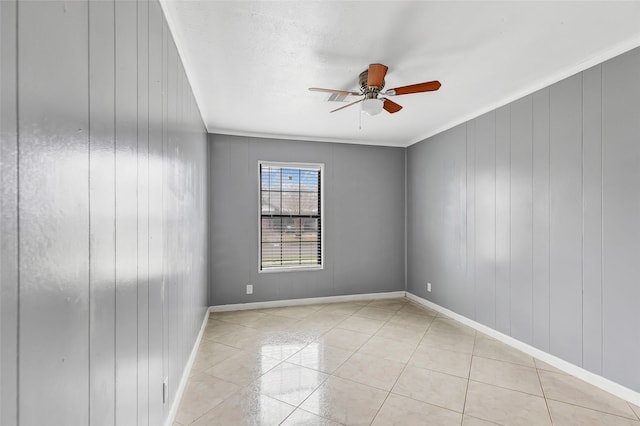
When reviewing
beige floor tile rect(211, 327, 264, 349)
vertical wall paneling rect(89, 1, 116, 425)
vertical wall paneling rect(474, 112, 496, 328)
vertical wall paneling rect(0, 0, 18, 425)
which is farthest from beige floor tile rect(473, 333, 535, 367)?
vertical wall paneling rect(0, 0, 18, 425)

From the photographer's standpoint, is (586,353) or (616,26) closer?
(616,26)

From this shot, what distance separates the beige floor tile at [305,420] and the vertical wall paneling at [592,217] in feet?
7.14

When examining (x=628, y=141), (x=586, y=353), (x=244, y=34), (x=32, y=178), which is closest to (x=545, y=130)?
(x=628, y=141)

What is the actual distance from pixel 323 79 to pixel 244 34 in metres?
0.89

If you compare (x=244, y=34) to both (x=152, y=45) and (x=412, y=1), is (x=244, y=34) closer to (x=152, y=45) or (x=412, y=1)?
(x=152, y=45)

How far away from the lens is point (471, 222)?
395cm

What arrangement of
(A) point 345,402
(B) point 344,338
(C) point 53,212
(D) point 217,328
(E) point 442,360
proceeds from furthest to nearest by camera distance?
(D) point 217,328 → (B) point 344,338 → (E) point 442,360 → (A) point 345,402 → (C) point 53,212

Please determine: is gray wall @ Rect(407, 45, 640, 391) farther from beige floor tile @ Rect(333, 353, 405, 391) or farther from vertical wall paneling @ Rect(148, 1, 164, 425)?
vertical wall paneling @ Rect(148, 1, 164, 425)

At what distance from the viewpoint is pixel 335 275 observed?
507 cm

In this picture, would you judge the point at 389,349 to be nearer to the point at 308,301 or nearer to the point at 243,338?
the point at 243,338

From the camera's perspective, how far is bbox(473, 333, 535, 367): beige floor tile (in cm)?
302

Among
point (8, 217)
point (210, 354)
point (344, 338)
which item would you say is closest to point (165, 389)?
point (210, 354)

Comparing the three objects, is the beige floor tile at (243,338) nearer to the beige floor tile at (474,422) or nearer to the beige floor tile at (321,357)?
the beige floor tile at (321,357)

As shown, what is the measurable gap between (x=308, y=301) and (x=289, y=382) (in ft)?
7.51
